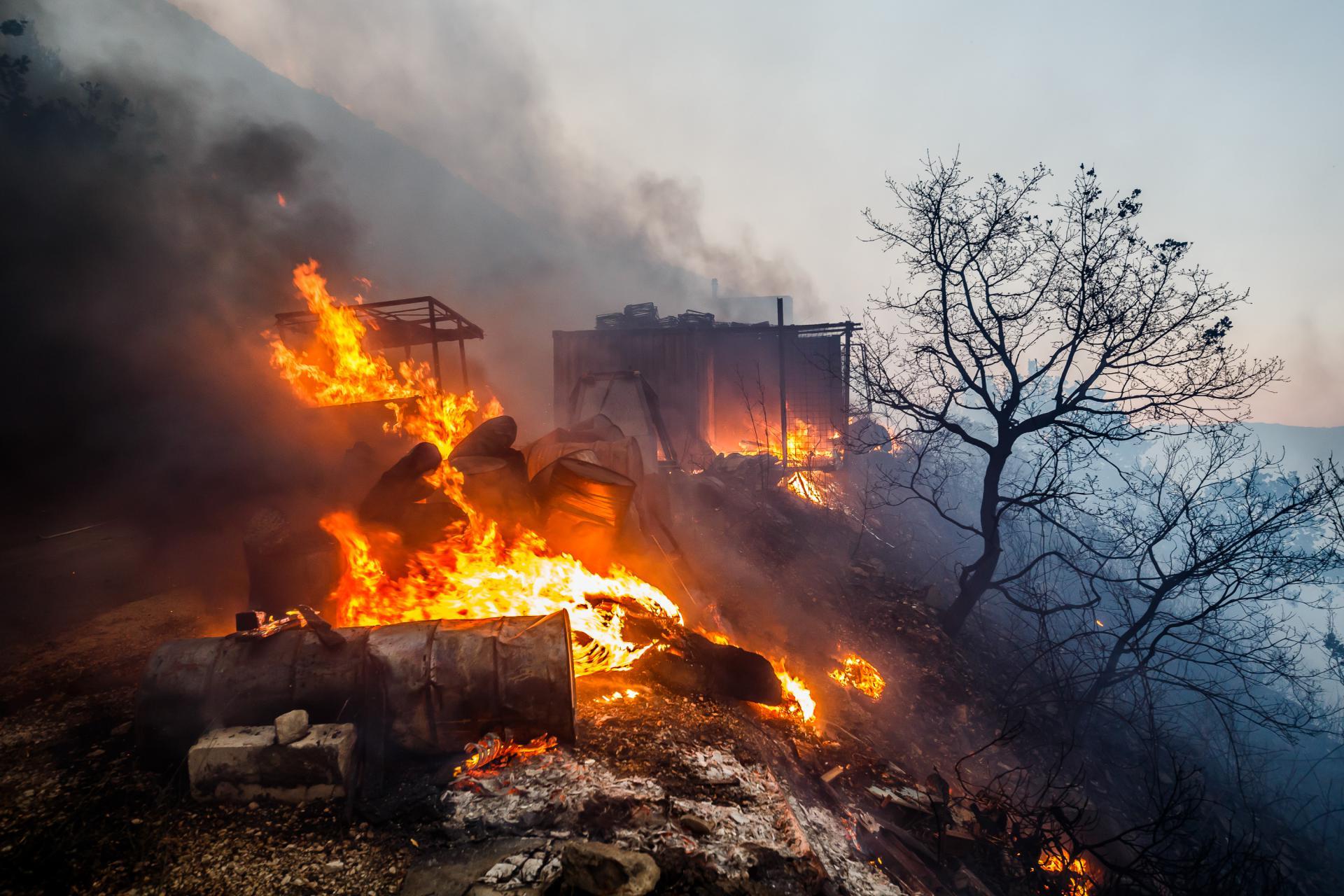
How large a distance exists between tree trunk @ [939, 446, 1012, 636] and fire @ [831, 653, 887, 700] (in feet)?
6.57

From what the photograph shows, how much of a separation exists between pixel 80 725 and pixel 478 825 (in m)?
3.52

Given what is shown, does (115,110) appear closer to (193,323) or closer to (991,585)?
(193,323)

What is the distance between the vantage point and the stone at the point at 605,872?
278cm

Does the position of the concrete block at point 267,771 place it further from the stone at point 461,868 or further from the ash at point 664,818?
the stone at point 461,868

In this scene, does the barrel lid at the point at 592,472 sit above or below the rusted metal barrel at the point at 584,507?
above

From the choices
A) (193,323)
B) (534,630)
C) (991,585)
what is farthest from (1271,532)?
(193,323)

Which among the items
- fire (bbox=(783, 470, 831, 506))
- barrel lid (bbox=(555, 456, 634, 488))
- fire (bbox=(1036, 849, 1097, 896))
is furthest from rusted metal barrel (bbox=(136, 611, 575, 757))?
fire (bbox=(783, 470, 831, 506))

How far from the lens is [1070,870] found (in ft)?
17.0

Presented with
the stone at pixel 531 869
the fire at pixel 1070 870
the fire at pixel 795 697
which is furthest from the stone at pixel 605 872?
the fire at pixel 1070 870

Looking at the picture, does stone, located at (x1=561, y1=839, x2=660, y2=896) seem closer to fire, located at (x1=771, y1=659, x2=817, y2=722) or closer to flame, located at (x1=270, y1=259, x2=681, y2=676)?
flame, located at (x1=270, y1=259, x2=681, y2=676)

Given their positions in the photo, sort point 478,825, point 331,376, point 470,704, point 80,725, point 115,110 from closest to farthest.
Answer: point 478,825 < point 470,704 < point 80,725 < point 115,110 < point 331,376

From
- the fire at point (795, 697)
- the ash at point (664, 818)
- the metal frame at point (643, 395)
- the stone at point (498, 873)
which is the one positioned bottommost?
the fire at point (795, 697)

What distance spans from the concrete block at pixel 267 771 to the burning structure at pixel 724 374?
1563cm

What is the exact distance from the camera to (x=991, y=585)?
851cm
